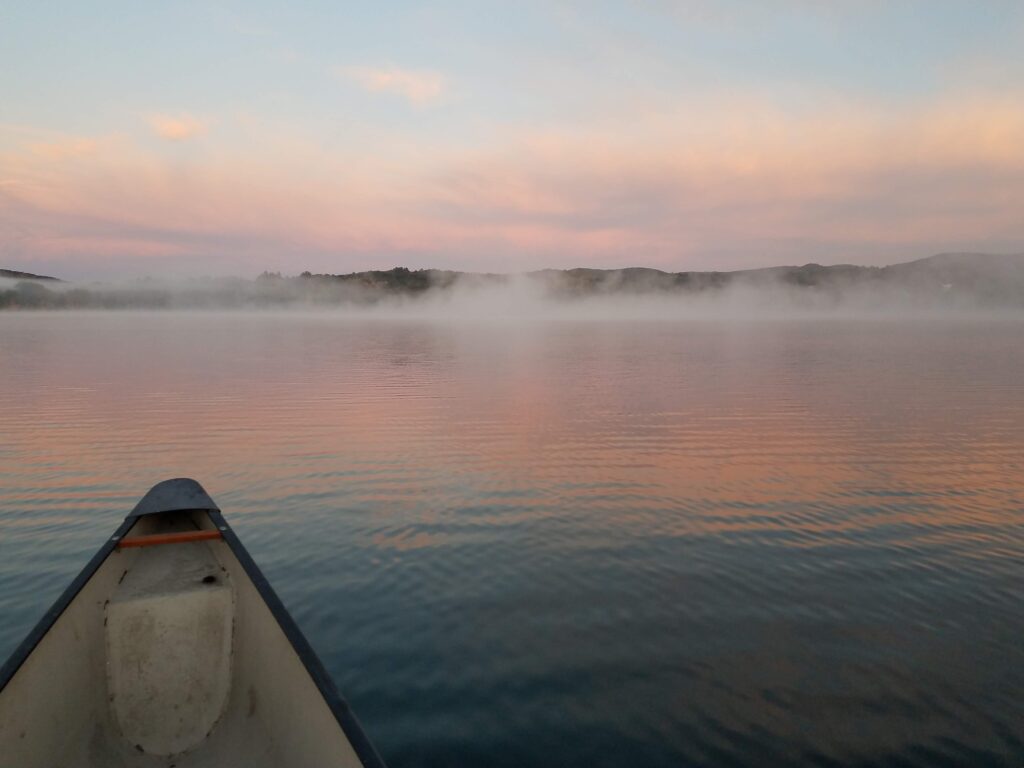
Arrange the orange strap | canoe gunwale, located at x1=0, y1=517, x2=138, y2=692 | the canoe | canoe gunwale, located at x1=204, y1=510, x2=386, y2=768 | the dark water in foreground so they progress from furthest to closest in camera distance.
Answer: the orange strap
the dark water in foreground
the canoe
canoe gunwale, located at x1=0, y1=517, x2=138, y2=692
canoe gunwale, located at x1=204, y1=510, x2=386, y2=768

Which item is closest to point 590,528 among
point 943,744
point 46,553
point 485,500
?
point 485,500

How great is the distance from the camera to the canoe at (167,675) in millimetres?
5620

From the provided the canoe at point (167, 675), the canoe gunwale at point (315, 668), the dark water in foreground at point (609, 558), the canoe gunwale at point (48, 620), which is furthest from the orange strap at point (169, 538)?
the dark water in foreground at point (609, 558)

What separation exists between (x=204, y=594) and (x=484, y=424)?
19.4 metres

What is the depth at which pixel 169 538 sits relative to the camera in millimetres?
8016

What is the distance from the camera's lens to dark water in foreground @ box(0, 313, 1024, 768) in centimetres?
747

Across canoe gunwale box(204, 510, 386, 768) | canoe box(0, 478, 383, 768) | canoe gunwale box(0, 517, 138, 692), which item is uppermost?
canoe gunwale box(0, 517, 138, 692)

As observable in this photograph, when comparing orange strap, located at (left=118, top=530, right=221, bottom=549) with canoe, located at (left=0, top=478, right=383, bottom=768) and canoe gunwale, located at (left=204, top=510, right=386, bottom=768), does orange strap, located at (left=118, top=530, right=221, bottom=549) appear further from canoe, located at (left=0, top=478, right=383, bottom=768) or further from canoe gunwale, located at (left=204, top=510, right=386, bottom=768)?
canoe gunwale, located at (left=204, top=510, right=386, bottom=768)

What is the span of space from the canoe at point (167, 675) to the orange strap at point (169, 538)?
2 centimetres

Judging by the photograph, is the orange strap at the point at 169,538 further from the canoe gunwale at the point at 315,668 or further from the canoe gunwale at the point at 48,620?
the canoe gunwale at the point at 315,668

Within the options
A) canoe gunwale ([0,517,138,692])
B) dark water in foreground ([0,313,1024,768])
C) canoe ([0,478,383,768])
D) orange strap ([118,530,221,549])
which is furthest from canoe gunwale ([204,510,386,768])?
dark water in foreground ([0,313,1024,768])

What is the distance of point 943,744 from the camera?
23.0 feet

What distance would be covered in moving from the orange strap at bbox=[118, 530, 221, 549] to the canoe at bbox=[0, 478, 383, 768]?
16 millimetres

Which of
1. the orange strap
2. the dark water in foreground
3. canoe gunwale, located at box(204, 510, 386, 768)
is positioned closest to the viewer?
canoe gunwale, located at box(204, 510, 386, 768)
